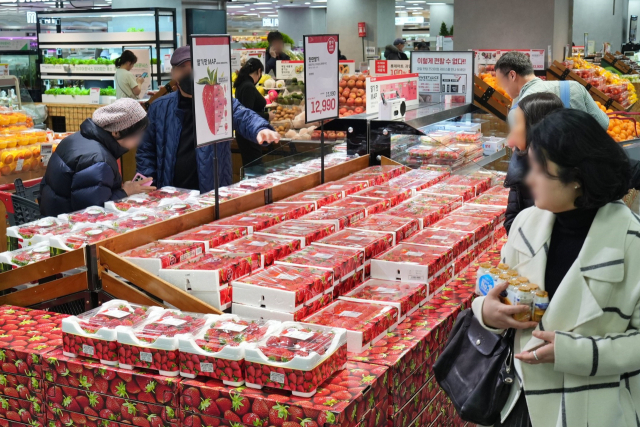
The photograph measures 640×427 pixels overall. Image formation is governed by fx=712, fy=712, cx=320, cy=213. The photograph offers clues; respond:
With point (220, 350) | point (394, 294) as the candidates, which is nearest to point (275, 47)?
point (394, 294)

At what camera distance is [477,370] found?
2.06 meters

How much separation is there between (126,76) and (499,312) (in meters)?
10.7

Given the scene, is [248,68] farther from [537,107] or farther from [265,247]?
[537,107]

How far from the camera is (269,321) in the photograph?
2.40m

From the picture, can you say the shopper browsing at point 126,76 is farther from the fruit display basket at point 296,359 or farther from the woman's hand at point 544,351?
the woman's hand at point 544,351

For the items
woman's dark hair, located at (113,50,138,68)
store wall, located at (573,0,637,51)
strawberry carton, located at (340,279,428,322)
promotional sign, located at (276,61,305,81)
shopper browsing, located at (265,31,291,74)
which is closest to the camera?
strawberry carton, located at (340,279,428,322)

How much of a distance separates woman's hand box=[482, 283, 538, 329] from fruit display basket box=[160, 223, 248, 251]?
4.54 feet

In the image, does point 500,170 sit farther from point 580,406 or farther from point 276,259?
point 580,406

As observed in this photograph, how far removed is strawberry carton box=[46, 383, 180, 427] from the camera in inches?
88.3

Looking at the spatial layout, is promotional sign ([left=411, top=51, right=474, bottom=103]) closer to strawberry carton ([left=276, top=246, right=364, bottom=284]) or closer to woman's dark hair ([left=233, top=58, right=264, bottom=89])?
woman's dark hair ([left=233, top=58, right=264, bottom=89])

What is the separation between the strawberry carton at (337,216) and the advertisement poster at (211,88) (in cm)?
57

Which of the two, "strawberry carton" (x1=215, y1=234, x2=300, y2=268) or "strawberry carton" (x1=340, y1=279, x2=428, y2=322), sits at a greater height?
"strawberry carton" (x1=215, y1=234, x2=300, y2=268)

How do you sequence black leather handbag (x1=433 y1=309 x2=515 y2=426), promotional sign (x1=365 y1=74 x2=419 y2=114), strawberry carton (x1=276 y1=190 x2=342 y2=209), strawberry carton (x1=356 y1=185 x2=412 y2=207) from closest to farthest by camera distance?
black leather handbag (x1=433 y1=309 x2=515 y2=426)
strawberry carton (x1=276 y1=190 x2=342 y2=209)
strawberry carton (x1=356 y1=185 x2=412 y2=207)
promotional sign (x1=365 y1=74 x2=419 y2=114)

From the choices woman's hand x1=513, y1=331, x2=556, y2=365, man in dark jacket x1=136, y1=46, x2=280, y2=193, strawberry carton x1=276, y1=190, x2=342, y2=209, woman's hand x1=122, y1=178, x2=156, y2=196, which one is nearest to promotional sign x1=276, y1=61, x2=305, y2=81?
man in dark jacket x1=136, y1=46, x2=280, y2=193
